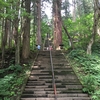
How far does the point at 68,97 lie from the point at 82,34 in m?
11.3

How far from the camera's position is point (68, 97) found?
6.68 m

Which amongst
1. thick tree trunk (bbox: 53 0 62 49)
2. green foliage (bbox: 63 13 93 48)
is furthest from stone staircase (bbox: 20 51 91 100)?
thick tree trunk (bbox: 53 0 62 49)

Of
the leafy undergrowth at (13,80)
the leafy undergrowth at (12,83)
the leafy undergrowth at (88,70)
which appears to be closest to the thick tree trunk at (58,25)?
the leafy undergrowth at (88,70)

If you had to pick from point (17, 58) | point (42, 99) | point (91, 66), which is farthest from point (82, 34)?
point (42, 99)

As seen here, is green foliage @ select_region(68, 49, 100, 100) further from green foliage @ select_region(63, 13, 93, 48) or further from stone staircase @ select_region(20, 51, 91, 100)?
green foliage @ select_region(63, 13, 93, 48)

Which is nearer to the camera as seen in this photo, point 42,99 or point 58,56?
point 42,99

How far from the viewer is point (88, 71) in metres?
9.02

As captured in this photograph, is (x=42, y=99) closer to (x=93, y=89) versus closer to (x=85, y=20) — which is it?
(x=93, y=89)

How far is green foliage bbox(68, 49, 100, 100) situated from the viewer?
6980 mm

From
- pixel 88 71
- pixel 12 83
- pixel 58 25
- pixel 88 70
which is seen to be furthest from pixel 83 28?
pixel 12 83

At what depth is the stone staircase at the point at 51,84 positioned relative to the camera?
6824 mm

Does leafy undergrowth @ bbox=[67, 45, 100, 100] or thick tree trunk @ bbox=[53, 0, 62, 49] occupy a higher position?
thick tree trunk @ bbox=[53, 0, 62, 49]

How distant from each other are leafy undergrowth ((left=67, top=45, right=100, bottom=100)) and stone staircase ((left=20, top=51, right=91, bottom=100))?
29 centimetres

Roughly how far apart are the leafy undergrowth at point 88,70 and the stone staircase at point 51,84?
0.29 meters
